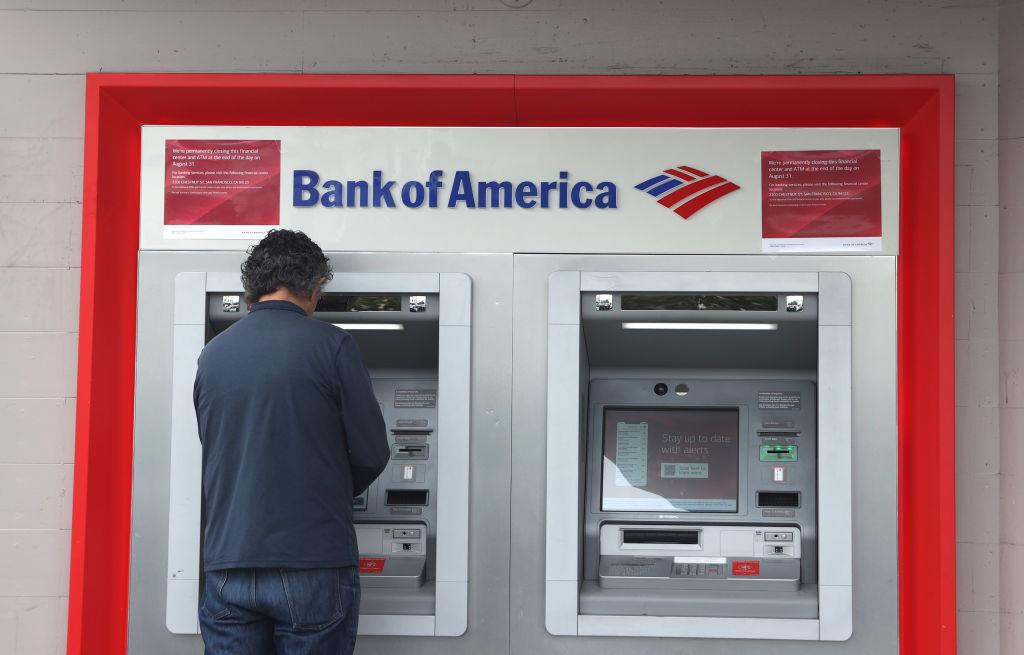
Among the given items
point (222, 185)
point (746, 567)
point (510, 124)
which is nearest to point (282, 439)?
point (222, 185)

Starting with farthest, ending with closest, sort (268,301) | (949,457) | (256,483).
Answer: (949,457)
(268,301)
(256,483)

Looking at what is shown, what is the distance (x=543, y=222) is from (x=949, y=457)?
1477 millimetres

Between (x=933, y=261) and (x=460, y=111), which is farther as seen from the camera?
(x=460, y=111)

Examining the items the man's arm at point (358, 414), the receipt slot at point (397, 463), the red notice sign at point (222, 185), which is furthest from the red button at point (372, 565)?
the red notice sign at point (222, 185)

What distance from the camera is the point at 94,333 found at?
3.16 m

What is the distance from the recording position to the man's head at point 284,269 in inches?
110

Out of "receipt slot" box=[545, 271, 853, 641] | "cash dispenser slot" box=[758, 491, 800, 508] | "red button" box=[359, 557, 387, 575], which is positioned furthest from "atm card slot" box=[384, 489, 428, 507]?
"cash dispenser slot" box=[758, 491, 800, 508]

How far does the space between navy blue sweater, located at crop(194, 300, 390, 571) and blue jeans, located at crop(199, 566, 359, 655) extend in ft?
0.15

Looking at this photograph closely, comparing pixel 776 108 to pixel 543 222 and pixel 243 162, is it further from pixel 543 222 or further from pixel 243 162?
pixel 243 162

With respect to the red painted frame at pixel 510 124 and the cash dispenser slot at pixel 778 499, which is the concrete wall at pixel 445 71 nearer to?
the red painted frame at pixel 510 124

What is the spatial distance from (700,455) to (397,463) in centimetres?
104

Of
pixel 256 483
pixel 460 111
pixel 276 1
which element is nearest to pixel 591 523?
pixel 256 483

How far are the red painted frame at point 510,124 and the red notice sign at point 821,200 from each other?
0.12 meters

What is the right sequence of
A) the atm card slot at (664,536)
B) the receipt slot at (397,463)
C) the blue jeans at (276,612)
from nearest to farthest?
the blue jeans at (276,612) < the receipt slot at (397,463) < the atm card slot at (664,536)
